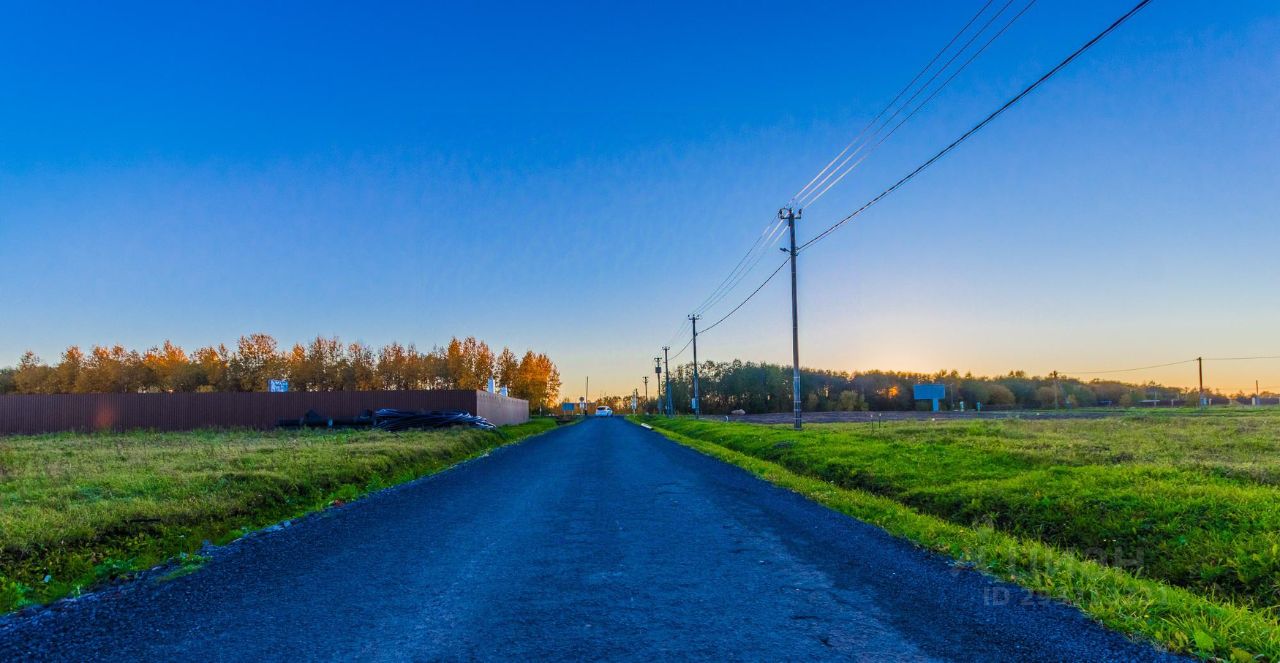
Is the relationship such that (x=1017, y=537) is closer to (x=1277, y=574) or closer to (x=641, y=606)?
(x=1277, y=574)

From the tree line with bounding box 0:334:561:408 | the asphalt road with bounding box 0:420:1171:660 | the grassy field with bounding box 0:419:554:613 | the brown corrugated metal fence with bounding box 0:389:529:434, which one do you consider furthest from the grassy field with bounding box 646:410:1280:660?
the tree line with bounding box 0:334:561:408

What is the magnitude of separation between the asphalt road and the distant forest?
115 metres

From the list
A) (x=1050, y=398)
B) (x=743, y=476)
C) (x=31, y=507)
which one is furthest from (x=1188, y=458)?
(x=1050, y=398)

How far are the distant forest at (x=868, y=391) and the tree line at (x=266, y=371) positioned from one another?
52.1 meters

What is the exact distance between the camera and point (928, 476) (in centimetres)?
1151

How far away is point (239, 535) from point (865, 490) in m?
9.42

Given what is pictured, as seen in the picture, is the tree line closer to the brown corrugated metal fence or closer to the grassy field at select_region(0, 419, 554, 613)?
the brown corrugated metal fence

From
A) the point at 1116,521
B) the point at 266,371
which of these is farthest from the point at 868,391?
the point at 1116,521

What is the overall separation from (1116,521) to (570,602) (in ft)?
19.8

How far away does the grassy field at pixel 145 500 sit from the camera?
6.09 meters

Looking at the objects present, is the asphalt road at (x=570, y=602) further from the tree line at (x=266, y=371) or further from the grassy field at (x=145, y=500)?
the tree line at (x=266, y=371)

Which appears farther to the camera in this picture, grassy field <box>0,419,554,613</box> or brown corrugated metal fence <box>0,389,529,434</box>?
brown corrugated metal fence <box>0,389,529,434</box>

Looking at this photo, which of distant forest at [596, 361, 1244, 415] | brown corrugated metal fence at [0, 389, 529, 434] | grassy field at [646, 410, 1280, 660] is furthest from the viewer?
distant forest at [596, 361, 1244, 415]

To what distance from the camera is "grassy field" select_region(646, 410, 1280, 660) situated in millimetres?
4371
